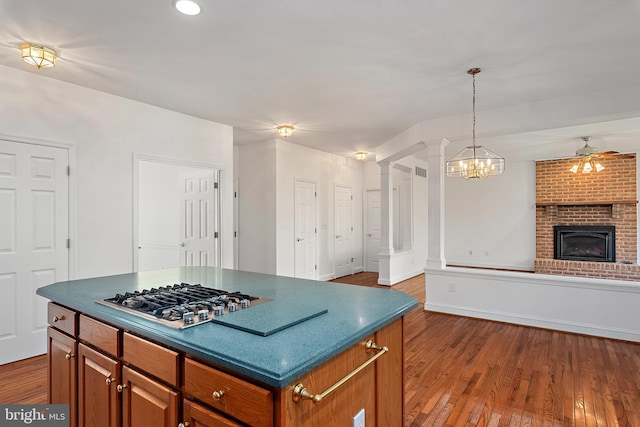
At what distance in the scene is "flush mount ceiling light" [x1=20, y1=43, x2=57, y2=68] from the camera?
2465 millimetres

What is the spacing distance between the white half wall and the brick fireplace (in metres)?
3.65

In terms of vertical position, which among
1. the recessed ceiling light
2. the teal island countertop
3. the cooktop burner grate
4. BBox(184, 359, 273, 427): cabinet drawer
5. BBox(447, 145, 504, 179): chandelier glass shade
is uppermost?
the recessed ceiling light

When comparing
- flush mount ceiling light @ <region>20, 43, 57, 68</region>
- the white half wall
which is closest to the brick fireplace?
Result: the white half wall

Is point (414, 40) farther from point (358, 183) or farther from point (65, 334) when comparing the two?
point (358, 183)

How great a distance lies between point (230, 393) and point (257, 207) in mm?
4696

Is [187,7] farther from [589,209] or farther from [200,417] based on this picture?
[589,209]

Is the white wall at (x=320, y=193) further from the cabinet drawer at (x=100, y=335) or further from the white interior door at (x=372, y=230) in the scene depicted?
the cabinet drawer at (x=100, y=335)

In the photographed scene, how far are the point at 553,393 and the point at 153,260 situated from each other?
5619mm

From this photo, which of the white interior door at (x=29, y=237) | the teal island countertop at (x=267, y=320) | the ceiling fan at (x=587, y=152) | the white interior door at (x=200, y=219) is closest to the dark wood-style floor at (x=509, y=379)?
the white interior door at (x=29, y=237)

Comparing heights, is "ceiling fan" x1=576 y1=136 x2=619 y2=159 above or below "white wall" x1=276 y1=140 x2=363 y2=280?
above

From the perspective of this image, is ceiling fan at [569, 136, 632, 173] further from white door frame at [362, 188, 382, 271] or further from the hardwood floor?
white door frame at [362, 188, 382, 271]

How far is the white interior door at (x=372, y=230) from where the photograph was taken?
25.2 ft

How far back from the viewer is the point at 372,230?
7766 millimetres

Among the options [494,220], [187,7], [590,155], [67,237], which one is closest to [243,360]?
[187,7]
